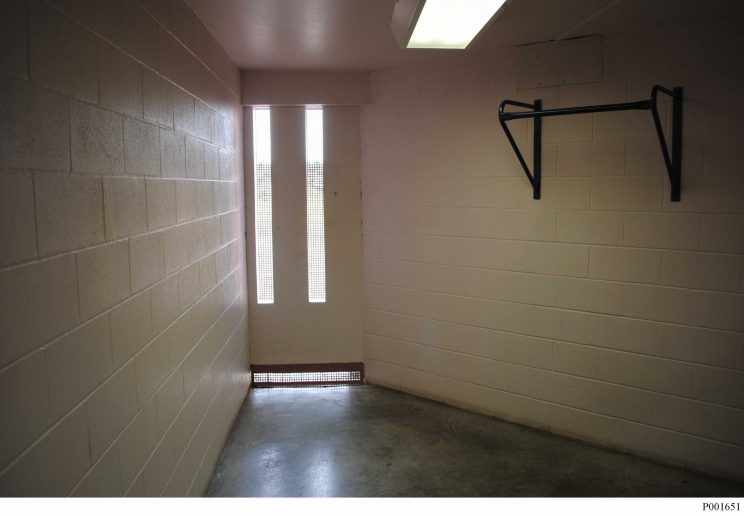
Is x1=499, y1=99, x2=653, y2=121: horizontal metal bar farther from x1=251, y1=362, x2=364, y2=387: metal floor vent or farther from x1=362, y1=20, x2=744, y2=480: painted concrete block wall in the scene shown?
x1=251, y1=362, x2=364, y2=387: metal floor vent

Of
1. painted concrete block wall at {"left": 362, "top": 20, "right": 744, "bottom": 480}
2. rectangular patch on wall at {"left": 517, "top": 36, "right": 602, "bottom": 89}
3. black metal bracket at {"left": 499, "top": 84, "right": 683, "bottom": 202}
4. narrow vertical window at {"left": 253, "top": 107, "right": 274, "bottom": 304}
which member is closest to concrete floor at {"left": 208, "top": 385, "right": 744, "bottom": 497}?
painted concrete block wall at {"left": 362, "top": 20, "right": 744, "bottom": 480}

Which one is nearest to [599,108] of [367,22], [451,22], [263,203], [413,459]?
[451,22]

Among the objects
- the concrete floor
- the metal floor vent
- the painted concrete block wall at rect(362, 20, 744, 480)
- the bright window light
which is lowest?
the concrete floor

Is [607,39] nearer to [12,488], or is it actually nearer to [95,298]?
[95,298]

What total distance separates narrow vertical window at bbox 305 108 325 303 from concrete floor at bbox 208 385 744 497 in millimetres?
890

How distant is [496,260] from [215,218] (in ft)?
5.50

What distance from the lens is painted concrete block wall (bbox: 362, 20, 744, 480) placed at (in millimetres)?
2744

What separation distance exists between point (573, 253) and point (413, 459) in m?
1.43

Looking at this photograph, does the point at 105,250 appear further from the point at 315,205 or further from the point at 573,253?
the point at 315,205

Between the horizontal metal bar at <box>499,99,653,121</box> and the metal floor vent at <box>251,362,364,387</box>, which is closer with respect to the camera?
the horizontal metal bar at <box>499,99,653,121</box>

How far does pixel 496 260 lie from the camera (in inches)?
138

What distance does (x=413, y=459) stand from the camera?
3.05m

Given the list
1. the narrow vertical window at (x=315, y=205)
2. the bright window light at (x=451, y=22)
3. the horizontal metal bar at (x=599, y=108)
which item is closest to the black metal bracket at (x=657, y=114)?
the horizontal metal bar at (x=599, y=108)

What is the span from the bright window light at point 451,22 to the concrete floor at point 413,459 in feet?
6.79
